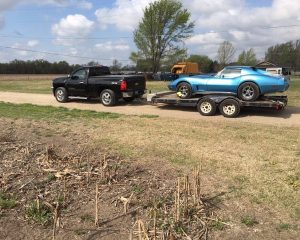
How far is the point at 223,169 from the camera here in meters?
6.86

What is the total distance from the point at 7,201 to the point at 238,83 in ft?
31.1

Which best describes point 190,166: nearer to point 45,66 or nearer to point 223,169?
point 223,169

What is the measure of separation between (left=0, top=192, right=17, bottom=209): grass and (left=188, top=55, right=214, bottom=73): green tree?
229 feet

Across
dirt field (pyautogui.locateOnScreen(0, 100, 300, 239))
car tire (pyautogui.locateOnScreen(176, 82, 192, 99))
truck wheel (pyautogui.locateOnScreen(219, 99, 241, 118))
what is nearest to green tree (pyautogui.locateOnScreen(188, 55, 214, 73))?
car tire (pyautogui.locateOnScreen(176, 82, 192, 99))

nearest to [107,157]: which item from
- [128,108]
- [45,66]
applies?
[128,108]

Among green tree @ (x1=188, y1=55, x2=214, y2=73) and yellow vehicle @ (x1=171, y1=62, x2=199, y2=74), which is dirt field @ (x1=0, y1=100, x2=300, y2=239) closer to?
yellow vehicle @ (x1=171, y1=62, x2=199, y2=74)

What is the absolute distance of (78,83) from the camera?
17.3 meters

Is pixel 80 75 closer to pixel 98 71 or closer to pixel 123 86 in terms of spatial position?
pixel 98 71

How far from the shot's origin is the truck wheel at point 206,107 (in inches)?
533

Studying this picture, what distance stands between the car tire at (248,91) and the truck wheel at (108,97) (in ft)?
17.6

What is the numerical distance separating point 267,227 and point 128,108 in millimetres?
11322

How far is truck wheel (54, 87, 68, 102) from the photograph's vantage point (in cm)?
1778

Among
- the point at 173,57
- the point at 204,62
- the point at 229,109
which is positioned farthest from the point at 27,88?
the point at 204,62

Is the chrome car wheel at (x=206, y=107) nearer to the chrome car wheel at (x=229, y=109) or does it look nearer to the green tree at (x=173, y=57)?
the chrome car wheel at (x=229, y=109)
